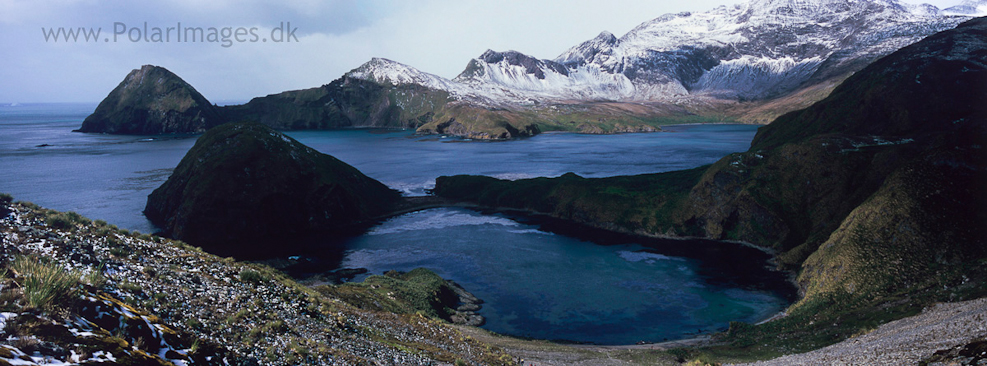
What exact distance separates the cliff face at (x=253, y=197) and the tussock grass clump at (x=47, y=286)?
66.0m

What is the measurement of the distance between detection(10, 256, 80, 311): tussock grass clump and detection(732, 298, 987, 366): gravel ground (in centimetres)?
2706

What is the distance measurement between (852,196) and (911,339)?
171 feet

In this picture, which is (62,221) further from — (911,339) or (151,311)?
(911,339)

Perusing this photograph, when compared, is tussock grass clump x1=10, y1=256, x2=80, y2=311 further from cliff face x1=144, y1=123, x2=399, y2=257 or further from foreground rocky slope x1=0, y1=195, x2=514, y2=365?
cliff face x1=144, y1=123, x2=399, y2=257

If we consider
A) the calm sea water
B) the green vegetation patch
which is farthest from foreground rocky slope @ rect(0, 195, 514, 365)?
the calm sea water

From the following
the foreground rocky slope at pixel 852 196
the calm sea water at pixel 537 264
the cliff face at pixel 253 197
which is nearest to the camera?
the foreground rocky slope at pixel 852 196

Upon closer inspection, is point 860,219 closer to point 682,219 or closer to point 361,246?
point 682,219

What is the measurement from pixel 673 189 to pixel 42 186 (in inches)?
5368

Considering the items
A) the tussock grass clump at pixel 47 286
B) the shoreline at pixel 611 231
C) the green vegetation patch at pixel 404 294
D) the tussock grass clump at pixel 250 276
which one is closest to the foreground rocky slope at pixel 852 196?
the shoreline at pixel 611 231

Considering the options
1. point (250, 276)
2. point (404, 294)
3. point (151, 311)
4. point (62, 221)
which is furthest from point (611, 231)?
point (151, 311)

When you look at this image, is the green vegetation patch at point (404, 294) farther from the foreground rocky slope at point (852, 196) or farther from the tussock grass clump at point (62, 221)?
the foreground rocky slope at point (852, 196)

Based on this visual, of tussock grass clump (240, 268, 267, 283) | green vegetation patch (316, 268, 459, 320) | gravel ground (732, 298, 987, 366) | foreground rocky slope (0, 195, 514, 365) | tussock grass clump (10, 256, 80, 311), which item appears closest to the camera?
foreground rocky slope (0, 195, 514, 365)

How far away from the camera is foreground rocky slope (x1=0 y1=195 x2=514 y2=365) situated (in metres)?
10.6

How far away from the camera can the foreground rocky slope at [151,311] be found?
419 inches
